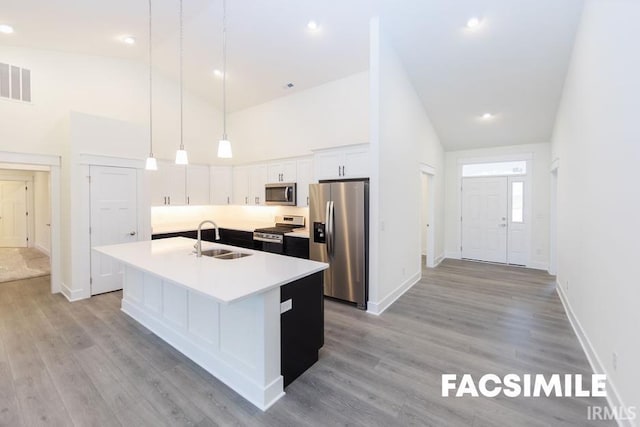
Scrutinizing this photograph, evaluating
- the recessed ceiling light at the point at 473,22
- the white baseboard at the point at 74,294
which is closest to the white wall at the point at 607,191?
the recessed ceiling light at the point at 473,22

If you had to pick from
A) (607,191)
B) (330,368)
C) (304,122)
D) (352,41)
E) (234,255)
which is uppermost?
(352,41)

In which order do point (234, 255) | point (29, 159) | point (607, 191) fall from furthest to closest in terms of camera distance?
point (29, 159), point (234, 255), point (607, 191)

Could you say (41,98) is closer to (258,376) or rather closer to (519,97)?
(258,376)

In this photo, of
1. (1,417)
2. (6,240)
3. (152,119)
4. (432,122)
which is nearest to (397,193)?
(432,122)

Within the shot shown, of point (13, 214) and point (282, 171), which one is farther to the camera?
point (13, 214)

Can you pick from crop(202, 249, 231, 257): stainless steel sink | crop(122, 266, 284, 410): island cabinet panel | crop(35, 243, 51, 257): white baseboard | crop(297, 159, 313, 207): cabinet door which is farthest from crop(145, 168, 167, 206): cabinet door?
crop(35, 243, 51, 257): white baseboard

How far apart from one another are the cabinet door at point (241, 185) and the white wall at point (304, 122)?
30 cm

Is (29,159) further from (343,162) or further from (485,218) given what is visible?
(485,218)

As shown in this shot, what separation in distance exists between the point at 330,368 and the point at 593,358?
2372mm

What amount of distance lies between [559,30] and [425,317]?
152 inches

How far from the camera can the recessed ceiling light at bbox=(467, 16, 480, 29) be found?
338cm

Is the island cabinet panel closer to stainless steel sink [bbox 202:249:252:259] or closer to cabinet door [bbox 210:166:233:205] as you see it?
stainless steel sink [bbox 202:249:252:259]

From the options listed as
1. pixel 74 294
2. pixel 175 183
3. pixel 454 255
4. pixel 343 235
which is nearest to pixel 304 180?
pixel 343 235

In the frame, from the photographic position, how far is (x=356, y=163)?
13.1ft
